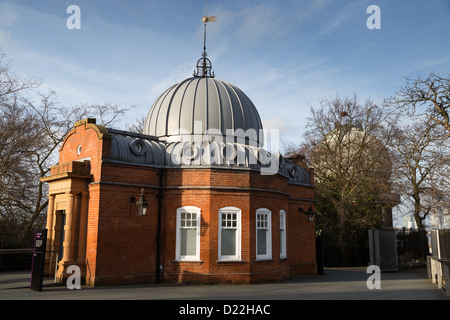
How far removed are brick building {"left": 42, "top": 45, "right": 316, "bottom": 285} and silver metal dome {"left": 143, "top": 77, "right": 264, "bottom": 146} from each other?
936 mm

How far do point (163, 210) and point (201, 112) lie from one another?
18.1ft

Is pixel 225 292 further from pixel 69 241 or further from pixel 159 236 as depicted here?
pixel 69 241

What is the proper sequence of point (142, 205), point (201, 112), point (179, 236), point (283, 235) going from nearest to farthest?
point (142, 205) < point (179, 236) < point (283, 235) < point (201, 112)

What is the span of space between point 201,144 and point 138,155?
2.95 metres

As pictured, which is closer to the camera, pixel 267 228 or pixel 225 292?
pixel 225 292

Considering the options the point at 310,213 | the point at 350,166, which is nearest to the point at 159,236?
the point at 310,213

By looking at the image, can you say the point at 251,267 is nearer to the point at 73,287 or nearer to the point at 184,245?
the point at 184,245

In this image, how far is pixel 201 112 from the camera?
64.6ft

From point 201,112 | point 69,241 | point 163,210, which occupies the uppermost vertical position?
point 201,112

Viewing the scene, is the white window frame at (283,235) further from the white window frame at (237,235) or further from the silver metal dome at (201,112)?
the silver metal dome at (201,112)

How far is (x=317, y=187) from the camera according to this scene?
3078 cm

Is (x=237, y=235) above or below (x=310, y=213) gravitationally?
below

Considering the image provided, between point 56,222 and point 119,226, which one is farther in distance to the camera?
point 56,222
